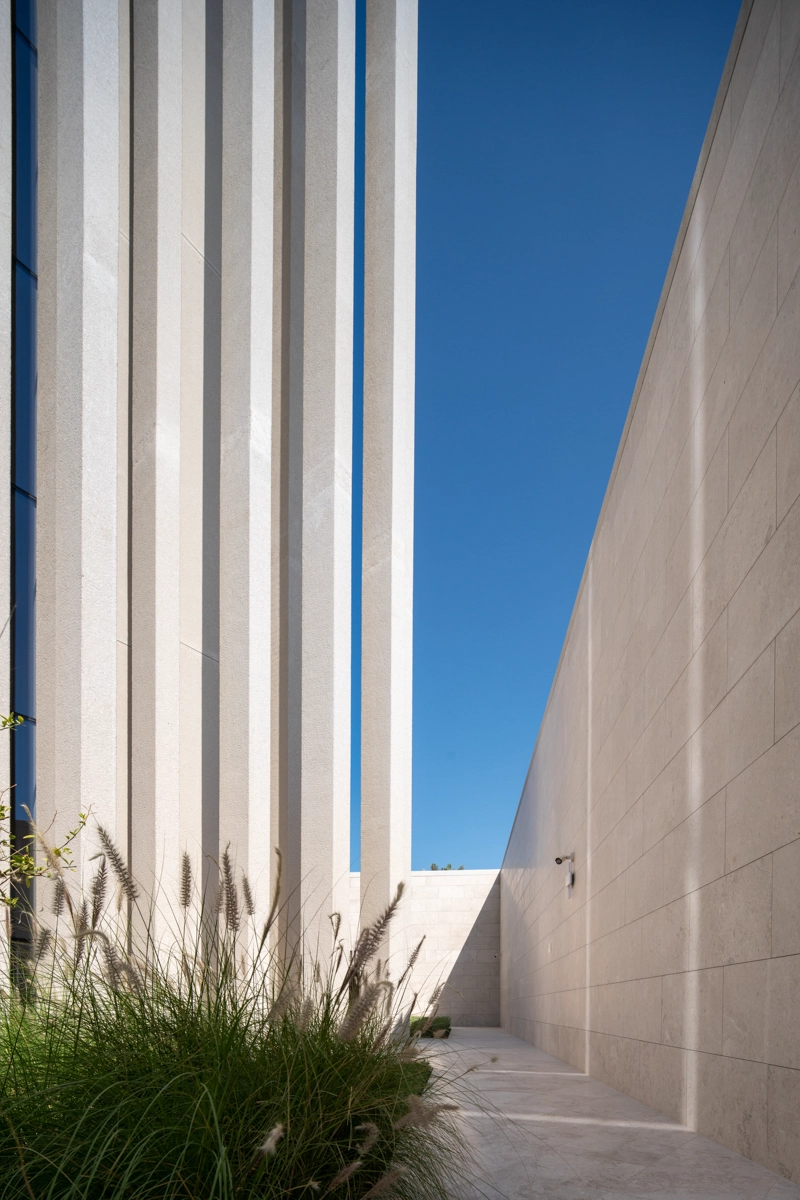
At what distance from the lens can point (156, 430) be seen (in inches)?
245

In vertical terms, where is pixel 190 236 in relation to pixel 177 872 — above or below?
above

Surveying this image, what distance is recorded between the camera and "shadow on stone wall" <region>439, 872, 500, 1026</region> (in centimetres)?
2406

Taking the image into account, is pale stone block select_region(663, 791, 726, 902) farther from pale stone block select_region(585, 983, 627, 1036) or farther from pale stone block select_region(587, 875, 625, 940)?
pale stone block select_region(585, 983, 627, 1036)

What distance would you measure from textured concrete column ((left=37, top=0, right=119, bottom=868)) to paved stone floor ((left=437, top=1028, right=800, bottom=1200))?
2681 millimetres

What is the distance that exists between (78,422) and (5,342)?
0.58 m

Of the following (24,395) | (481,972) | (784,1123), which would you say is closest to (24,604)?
(24,395)

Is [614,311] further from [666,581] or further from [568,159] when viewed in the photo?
[666,581]

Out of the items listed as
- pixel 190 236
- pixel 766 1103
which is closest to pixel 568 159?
pixel 190 236

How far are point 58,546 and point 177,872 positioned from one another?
2134 millimetres

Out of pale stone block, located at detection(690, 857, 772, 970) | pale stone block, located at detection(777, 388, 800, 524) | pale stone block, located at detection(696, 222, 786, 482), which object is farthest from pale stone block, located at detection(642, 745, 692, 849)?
pale stone block, located at detection(777, 388, 800, 524)

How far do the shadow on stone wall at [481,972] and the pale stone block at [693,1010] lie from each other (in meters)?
19.8

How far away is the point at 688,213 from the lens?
5594 millimetres

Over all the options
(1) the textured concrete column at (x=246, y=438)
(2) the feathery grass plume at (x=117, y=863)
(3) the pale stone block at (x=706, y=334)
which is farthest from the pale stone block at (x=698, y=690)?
(2) the feathery grass plume at (x=117, y=863)

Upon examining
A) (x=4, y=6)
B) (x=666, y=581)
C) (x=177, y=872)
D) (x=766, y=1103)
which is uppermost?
(x=4, y=6)
